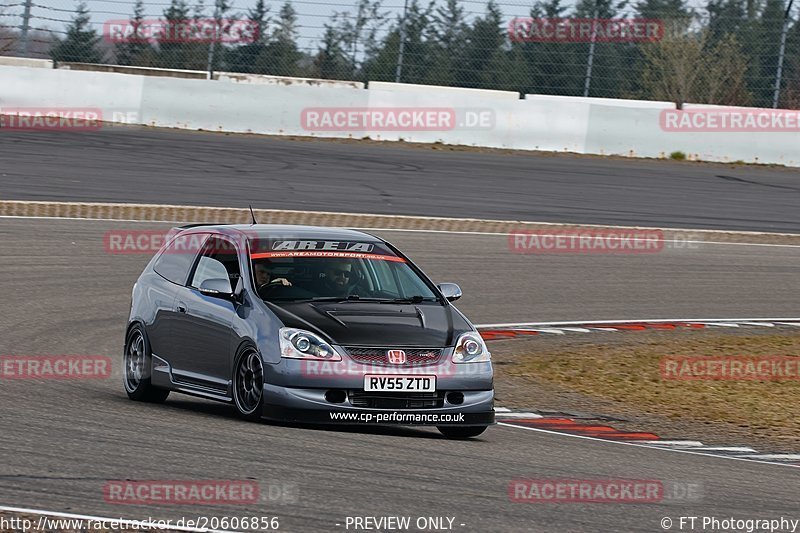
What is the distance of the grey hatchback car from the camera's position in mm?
8445

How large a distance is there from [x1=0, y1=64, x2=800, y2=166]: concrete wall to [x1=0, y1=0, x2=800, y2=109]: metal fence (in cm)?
153

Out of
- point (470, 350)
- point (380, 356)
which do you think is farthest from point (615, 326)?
point (380, 356)

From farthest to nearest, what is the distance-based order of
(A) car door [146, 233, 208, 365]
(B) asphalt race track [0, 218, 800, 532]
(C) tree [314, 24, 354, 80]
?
(C) tree [314, 24, 354, 80], (A) car door [146, 233, 208, 365], (B) asphalt race track [0, 218, 800, 532]

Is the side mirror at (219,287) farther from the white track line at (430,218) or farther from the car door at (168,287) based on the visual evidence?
the white track line at (430,218)

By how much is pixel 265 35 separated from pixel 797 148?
12.5 metres

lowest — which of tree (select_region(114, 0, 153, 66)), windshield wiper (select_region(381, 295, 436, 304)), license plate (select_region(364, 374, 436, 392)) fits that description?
license plate (select_region(364, 374, 436, 392))

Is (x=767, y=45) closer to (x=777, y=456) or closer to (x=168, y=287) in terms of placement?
(x=777, y=456)

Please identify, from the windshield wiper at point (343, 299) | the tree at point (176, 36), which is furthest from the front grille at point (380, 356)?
the tree at point (176, 36)

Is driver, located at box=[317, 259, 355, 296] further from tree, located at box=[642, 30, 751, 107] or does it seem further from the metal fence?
tree, located at box=[642, 30, 751, 107]

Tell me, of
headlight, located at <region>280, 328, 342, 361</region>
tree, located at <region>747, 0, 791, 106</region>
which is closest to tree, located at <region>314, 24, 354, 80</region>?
tree, located at <region>747, 0, 791, 106</region>

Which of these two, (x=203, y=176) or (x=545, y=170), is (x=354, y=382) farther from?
(x=545, y=170)

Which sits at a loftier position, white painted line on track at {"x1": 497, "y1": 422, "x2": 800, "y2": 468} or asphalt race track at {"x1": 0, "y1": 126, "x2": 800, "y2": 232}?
asphalt race track at {"x1": 0, "y1": 126, "x2": 800, "y2": 232}

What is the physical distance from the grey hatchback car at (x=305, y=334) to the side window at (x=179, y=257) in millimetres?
11

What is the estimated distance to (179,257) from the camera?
1022 cm
